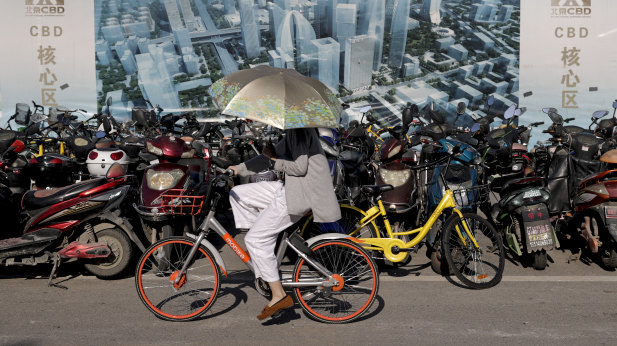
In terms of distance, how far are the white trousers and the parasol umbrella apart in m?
0.67

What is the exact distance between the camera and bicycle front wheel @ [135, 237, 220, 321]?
4.44m

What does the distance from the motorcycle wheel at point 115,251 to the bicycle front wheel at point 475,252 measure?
3.00 m

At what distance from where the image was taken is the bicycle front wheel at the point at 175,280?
444 centimetres

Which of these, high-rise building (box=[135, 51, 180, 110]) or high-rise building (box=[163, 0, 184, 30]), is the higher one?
high-rise building (box=[163, 0, 184, 30])

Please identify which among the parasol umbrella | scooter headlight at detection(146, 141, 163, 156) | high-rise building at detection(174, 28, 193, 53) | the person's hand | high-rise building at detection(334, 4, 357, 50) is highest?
high-rise building at detection(334, 4, 357, 50)

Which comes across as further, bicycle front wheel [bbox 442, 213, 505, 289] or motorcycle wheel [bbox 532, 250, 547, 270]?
motorcycle wheel [bbox 532, 250, 547, 270]

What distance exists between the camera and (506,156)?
7.40 meters

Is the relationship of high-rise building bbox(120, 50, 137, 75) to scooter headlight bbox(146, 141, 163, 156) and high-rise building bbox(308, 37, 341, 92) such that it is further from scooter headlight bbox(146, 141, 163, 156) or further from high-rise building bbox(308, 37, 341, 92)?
scooter headlight bbox(146, 141, 163, 156)

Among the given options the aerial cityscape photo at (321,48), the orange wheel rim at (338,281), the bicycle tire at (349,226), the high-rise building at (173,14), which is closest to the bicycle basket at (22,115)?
the aerial cityscape photo at (321,48)

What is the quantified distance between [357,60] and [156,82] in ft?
17.8

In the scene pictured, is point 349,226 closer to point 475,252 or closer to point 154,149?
point 475,252

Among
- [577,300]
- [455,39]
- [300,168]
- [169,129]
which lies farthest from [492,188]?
[455,39]

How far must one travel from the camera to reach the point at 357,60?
51.1 feet

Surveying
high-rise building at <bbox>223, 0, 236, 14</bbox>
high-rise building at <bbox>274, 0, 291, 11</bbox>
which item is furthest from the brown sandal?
high-rise building at <bbox>223, 0, 236, 14</bbox>
